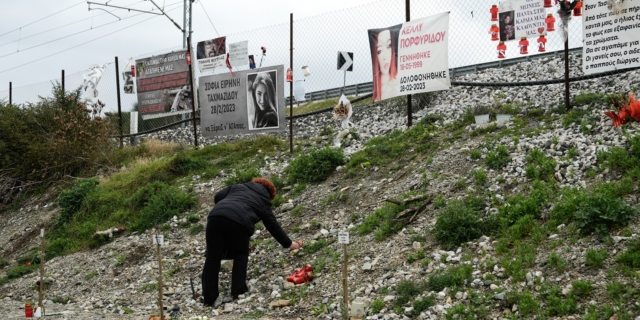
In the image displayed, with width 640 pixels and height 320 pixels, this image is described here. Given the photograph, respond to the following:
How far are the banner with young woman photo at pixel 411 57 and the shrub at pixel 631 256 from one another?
6058 mm

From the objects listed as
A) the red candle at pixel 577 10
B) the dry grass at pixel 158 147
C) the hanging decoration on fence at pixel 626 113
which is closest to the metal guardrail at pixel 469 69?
the red candle at pixel 577 10

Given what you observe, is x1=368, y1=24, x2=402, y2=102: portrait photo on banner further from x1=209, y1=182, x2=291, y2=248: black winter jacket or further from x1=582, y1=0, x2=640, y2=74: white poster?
x1=209, y1=182, x2=291, y2=248: black winter jacket

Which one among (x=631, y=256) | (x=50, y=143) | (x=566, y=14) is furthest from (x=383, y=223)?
(x=50, y=143)

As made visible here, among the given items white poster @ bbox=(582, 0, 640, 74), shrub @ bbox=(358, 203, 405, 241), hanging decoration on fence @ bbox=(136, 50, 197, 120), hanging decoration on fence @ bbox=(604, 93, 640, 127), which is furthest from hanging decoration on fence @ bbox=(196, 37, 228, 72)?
hanging decoration on fence @ bbox=(604, 93, 640, 127)

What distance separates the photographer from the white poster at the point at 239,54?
663 inches

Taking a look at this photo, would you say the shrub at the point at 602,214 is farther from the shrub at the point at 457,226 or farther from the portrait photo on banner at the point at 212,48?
the portrait photo on banner at the point at 212,48

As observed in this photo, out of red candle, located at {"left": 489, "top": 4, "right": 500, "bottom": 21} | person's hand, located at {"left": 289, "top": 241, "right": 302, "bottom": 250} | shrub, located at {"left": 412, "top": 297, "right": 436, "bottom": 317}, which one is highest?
red candle, located at {"left": 489, "top": 4, "right": 500, "bottom": 21}

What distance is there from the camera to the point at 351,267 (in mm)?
8531

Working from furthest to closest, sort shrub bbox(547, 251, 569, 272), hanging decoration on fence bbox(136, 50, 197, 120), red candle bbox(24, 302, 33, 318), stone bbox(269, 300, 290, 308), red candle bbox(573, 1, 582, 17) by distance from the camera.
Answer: hanging decoration on fence bbox(136, 50, 197, 120) < red candle bbox(573, 1, 582, 17) < red candle bbox(24, 302, 33, 318) < stone bbox(269, 300, 290, 308) < shrub bbox(547, 251, 569, 272)

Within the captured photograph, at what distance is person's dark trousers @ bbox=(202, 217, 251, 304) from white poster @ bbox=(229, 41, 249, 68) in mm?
8570

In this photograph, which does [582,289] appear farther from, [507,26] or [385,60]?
[507,26]

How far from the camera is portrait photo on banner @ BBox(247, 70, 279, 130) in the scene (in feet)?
48.0

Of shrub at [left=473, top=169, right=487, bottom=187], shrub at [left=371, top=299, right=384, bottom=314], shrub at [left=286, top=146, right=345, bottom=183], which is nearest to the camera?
shrub at [left=371, top=299, right=384, bottom=314]

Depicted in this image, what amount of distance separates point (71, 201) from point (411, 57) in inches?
305
